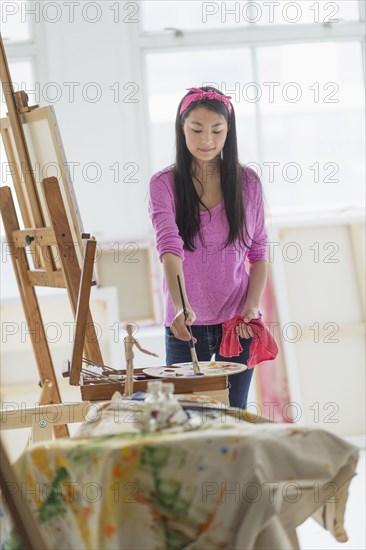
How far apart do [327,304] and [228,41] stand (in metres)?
1.37

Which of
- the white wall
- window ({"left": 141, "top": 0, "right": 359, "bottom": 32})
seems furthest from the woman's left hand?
window ({"left": 141, "top": 0, "right": 359, "bottom": 32})

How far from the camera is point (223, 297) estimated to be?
8.57 ft

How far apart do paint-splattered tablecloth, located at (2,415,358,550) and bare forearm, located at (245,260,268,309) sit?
3.95 feet

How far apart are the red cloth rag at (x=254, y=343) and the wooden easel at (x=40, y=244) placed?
43 cm

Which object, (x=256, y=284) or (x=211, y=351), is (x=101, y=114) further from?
(x=211, y=351)

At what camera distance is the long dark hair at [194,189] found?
2.60 m

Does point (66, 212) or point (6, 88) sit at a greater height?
point (6, 88)

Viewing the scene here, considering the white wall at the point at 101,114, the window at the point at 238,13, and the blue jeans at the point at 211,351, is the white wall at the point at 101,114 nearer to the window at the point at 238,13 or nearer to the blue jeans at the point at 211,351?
the window at the point at 238,13

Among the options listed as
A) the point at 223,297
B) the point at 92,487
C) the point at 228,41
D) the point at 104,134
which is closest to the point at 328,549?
the point at 223,297

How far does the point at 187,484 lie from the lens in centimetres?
138

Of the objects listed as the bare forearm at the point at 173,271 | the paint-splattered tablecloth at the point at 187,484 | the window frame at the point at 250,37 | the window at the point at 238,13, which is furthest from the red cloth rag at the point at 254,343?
the window at the point at 238,13

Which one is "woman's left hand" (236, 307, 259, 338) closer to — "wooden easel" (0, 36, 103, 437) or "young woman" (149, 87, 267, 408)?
"young woman" (149, 87, 267, 408)

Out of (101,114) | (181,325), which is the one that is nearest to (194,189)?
(181,325)

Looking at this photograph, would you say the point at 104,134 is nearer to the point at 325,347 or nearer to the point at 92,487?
the point at 325,347
